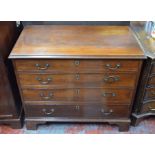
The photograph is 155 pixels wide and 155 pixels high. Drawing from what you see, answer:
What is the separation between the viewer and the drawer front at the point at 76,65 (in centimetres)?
129

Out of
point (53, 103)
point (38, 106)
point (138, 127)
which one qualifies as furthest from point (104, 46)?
point (138, 127)

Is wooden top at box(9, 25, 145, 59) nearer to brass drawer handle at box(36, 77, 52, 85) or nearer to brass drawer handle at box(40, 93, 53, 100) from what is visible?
brass drawer handle at box(36, 77, 52, 85)

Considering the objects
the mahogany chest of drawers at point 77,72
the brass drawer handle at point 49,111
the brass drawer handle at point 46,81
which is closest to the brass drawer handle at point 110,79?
the mahogany chest of drawers at point 77,72

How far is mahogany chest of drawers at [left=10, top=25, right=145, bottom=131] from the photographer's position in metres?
1.28

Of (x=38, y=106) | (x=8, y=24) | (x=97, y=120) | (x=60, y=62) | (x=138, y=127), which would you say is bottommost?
(x=138, y=127)

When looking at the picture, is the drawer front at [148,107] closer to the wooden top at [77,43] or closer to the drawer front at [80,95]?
the drawer front at [80,95]

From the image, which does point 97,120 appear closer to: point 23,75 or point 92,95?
point 92,95

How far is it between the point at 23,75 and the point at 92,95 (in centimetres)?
54

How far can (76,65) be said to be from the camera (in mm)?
1306

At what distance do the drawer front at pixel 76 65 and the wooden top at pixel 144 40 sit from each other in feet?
0.38

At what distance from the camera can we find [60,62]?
129 cm

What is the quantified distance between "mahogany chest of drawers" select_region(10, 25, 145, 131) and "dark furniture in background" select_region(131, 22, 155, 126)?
0.07 m

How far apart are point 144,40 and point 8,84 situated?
109 cm

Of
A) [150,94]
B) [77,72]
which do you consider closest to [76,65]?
[77,72]
